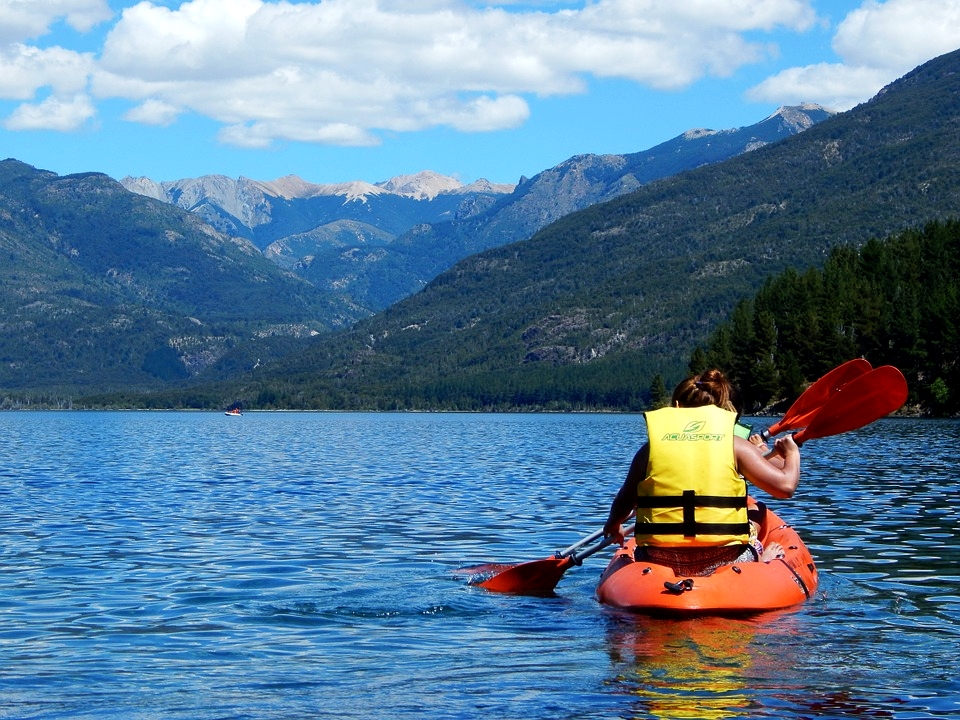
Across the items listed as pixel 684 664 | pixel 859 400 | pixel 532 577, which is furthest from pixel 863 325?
pixel 684 664

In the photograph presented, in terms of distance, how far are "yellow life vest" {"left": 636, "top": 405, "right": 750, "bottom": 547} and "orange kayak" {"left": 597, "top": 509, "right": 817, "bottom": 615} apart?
0.50 meters

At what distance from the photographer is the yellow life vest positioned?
17.9 metres

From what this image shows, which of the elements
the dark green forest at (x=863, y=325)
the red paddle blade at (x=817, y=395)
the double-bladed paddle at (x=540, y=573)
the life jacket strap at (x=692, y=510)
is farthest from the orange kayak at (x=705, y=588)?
the dark green forest at (x=863, y=325)

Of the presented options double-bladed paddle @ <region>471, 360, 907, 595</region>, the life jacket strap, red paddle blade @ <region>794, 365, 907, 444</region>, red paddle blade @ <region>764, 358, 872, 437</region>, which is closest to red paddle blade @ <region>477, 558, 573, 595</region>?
double-bladed paddle @ <region>471, 360, 907, 595</region>

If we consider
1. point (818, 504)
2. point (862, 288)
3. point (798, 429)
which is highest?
point (862, 288)

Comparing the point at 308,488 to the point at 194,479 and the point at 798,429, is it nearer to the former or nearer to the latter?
the point at 194,479

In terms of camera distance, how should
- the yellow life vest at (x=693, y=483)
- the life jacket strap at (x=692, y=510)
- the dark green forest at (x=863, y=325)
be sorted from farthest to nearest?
1. the dark green forest at (x=863, y=325)
2. the life jacket strap at (x=692, y=510)
3. the yellow life vest at (x=693, y=483)

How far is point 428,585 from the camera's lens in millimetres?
23219

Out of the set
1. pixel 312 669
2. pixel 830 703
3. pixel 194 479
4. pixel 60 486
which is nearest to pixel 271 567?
pixel 312 669

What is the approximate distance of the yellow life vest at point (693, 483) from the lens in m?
17.9

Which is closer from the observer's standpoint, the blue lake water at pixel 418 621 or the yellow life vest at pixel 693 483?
the blue lake water at pixel 418 621

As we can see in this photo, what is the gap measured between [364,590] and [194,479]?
109 feet

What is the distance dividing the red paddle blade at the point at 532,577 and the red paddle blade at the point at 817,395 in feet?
13.7

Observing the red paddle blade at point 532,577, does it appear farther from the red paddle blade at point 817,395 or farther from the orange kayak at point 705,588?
the red paddle blade at point 817,395
